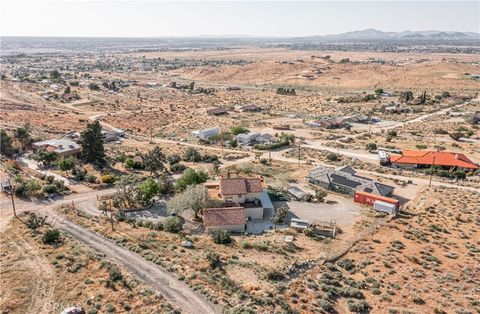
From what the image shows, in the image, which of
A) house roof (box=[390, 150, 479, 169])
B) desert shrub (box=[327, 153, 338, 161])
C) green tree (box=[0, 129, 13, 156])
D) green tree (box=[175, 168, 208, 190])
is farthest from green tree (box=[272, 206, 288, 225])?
green tree (box=[0, 129, 13, 156])

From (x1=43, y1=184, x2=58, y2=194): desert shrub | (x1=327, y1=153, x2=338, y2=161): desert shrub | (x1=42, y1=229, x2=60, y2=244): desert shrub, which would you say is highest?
(x1=42, y1=229, x2=60, y2=244): desert shrub

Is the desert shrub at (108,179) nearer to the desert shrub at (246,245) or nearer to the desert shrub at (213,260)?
the desert shrub at (246,245)

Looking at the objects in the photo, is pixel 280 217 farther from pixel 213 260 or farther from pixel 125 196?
pixel 125 196

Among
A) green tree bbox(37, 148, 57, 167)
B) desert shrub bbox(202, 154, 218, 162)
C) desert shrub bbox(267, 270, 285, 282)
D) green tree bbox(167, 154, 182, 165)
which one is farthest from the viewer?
desert shrub bbox(202, 154, 218, 162)

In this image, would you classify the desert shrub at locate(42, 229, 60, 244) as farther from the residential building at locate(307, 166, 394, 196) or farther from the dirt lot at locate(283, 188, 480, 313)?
the residential building at locate(307, 166, 394, 196)

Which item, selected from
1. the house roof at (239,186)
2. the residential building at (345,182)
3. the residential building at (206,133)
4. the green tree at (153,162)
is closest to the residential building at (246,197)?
the house roof at (239,186)

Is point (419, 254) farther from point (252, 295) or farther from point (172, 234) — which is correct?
point (172, 234)
